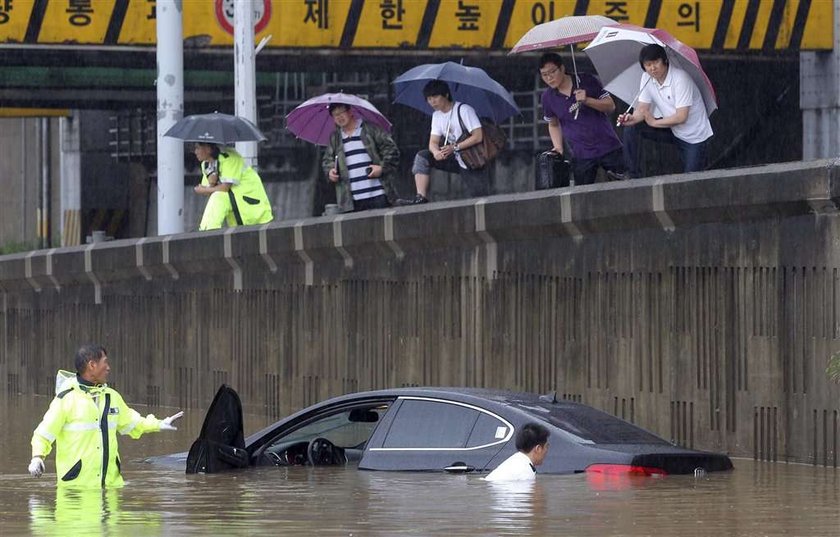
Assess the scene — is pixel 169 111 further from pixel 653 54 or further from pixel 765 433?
pixel 765 433

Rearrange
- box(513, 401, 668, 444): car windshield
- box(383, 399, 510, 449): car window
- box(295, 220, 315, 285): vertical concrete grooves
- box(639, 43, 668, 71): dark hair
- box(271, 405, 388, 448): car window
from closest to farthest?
box(513, 401, 668, 444): car windshield → box(383, 399, 510, 449): car window → box(271, 405, 388, 448): car window → box(639, 43, 668, 71): dark hair → box(295, 220, 315, 285): vertical concrete grooves

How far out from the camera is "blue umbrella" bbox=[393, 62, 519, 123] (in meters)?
18.0

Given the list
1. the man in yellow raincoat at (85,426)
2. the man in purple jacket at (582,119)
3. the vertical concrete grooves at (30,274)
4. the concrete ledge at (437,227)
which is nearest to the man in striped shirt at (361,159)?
the concrete ledge at (437,227)

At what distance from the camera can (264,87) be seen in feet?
128

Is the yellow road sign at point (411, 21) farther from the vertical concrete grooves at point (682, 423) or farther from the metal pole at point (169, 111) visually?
the vertical concrete grooves at point (682, 423)

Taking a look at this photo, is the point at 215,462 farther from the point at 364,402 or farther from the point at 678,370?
the point at 678,370

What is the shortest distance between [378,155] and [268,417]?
2720 mm

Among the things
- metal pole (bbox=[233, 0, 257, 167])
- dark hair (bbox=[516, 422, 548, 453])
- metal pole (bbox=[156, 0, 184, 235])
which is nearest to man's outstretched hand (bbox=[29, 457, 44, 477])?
dark hair (bbox=[516, 422, 548, 453])

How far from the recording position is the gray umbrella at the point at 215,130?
19.3m

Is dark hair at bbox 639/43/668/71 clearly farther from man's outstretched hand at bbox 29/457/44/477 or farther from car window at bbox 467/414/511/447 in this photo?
man's outstretched hand at bbox 29/457/44/477

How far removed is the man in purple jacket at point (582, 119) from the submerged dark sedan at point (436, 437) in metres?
4.53

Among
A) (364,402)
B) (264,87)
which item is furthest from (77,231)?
(364,402)

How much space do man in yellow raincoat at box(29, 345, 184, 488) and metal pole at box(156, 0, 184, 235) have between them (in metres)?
10.1

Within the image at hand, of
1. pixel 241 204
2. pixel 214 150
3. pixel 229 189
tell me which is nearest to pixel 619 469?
pixel 214 150
